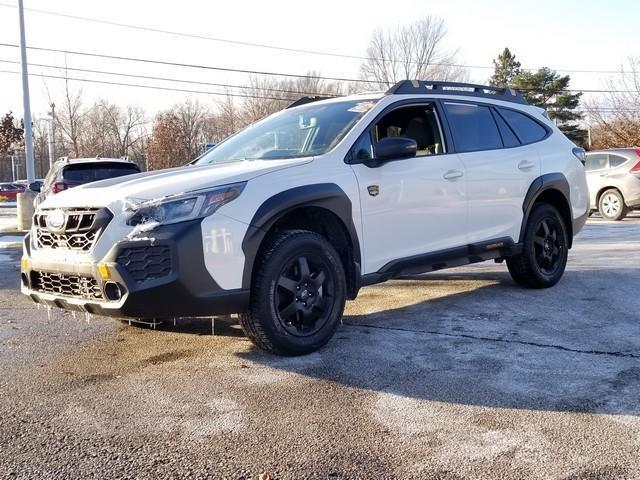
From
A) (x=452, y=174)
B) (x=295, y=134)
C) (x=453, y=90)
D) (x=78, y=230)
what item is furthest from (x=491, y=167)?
(x=78, y=230)

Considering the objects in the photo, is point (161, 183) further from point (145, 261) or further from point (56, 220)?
point (56, 220)

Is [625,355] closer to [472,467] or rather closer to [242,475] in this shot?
[472,467]

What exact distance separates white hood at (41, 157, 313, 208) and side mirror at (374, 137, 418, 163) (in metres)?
0.53

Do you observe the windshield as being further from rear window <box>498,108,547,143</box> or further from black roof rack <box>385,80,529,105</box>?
rear window <box>498,108,547,143</box>

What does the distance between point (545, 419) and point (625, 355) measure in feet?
4.30

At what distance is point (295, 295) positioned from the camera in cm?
414

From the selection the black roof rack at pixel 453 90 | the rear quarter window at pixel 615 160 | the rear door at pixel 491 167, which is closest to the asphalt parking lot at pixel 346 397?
the rear door at pixel 491 167

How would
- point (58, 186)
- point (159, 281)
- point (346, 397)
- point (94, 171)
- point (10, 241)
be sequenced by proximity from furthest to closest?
point (10, 241)
point (94, 171)
point (58, 186)
point (159, 281)
point (346, 397)

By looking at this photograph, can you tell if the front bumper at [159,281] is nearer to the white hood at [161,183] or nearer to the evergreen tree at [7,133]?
the white hood at [161,183]

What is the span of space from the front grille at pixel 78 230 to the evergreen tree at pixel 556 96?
58.0m

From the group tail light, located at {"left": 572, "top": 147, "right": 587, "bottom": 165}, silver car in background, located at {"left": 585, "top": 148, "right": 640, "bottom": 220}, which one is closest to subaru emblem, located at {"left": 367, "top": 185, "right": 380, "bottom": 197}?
tail light, located at {"left": 572, "top": 147, "right": 587, "bottom": 165}

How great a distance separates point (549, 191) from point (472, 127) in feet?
4.06

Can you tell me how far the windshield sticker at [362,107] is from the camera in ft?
16.2

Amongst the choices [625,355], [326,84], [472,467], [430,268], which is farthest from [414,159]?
[326,84]
